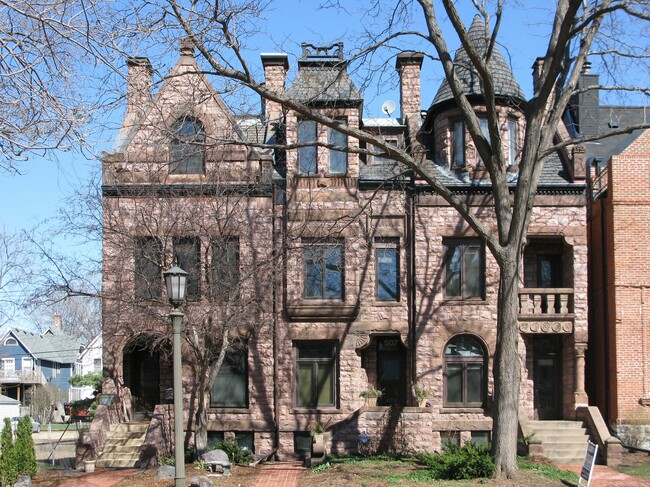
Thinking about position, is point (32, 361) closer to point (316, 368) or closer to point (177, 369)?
point (316, 368)

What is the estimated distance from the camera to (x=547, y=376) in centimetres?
2061

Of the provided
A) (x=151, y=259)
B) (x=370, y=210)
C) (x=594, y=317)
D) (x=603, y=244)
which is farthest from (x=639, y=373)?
(x=151, y=259)

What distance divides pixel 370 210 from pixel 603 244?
7434mm

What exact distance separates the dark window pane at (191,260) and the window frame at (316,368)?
10.9 feet

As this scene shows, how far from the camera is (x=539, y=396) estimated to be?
20.4 metres

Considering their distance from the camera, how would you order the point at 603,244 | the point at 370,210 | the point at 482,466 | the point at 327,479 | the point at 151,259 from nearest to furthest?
the point at 482,466, the point at 327,479, the point at 151,259, the point at 370,210, the point at 603,244

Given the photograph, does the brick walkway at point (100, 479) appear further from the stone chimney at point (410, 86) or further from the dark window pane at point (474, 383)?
the stone chimney at point (410, 86)

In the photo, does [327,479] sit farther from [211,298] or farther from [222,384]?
[222,384]

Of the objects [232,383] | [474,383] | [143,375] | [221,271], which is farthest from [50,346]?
[474,383]

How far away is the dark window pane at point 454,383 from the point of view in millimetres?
19875

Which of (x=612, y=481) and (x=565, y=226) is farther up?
(x=565, y=226)

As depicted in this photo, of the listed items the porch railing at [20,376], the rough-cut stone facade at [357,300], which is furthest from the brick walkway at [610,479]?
the porch railing at [20,376]

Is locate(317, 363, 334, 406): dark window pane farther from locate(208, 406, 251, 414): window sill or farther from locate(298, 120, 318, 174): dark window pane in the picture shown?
locate(298, 120, 318, 174): dark window pane

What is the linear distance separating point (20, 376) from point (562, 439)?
48.0m
